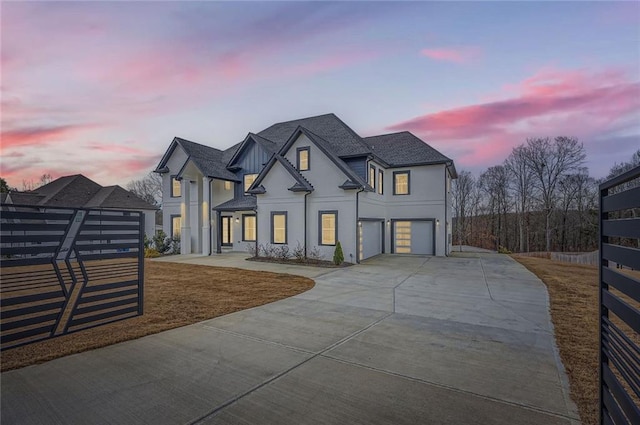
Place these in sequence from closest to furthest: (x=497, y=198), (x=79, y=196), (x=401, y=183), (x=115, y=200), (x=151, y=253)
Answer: (x=151, y=253)
(x=401, y=183)
(x=115, y=200)
(x=79, y=196)
(x=497, y=198)

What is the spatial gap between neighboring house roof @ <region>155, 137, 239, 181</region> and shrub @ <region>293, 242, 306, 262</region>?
300 inches

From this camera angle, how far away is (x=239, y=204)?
743 inches

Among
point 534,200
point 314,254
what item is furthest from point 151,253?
point 534,200

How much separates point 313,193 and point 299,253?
10.7 ft

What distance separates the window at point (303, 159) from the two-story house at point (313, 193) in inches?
2.2

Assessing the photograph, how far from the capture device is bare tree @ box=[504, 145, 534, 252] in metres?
30.9

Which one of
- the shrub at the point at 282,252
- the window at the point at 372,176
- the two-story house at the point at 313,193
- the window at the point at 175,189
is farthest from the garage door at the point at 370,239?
the window at the point at 175,189

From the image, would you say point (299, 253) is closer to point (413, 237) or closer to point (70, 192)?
point (413, 237)

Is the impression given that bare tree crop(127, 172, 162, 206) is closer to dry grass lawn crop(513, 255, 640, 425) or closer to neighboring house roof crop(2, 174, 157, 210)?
neighboring house roof crop(2, 174, 157, 210)

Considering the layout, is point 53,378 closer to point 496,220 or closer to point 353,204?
point 353,204

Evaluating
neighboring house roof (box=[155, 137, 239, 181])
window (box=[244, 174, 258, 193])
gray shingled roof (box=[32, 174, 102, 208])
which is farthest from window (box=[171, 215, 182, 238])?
gray shingled roof (box=[32, 174, 102, 208])

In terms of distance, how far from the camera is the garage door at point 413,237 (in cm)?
1834

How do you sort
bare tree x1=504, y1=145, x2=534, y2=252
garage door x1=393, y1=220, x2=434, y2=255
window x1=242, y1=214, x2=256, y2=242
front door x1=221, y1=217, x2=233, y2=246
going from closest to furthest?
1. garage door x1=393, y1=220, x2=434, y2=255
2. window x1=242, y1=214, x2=256, y2=242
3. front door x1=221, y1=217, x2=233, y2=246
4. bare tree x1=504, y1=145, x2=534, y2=252

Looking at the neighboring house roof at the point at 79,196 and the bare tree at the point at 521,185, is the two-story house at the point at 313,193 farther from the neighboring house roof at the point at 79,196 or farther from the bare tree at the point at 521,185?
the bare tree at the point at 521,185
